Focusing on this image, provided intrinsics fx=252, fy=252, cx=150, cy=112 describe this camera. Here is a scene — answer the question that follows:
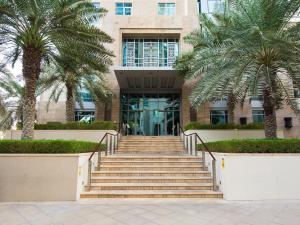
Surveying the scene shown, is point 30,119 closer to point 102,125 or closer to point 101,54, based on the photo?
point 101,54

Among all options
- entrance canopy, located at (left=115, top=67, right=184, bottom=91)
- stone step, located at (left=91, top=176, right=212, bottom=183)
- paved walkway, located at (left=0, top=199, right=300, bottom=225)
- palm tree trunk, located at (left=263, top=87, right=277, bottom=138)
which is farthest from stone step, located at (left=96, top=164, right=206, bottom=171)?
entrance canopy, located at (left=115, top=67, right=184, bottom=91)

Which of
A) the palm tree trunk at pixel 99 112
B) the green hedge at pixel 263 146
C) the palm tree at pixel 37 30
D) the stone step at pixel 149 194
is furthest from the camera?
the palm tree trunk at pixel 99 112

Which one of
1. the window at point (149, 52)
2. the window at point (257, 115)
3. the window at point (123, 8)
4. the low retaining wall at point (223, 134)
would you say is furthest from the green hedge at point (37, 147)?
the window at point (123, 8)

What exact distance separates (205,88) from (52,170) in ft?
21.6

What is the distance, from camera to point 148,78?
A: 63.5 ft

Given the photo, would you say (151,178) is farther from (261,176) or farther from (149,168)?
(261,176)

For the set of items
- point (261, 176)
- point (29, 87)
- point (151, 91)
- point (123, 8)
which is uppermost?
point (123, 8)

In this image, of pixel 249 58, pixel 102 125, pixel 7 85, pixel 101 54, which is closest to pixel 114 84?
pixel 102 125

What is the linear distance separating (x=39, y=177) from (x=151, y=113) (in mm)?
15307

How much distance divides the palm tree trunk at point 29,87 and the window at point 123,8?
17.6 m

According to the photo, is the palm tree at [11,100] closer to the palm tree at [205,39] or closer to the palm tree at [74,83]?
the palm tree at [74,83]

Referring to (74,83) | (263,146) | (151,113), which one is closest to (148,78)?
(151,113)

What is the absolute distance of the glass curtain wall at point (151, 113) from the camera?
22.2 metres

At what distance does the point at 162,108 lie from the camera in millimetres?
22359
